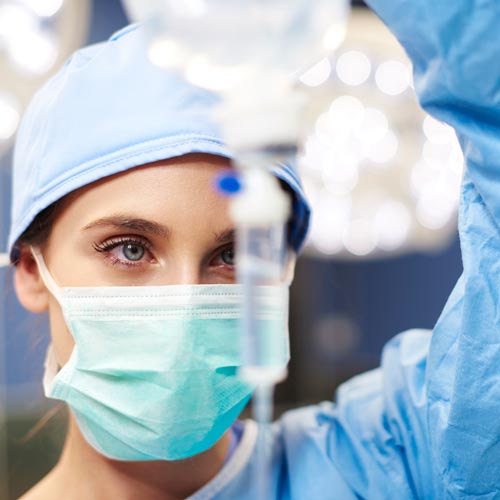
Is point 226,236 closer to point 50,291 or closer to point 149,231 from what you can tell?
point 149,231

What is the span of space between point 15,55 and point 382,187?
5.35 feet

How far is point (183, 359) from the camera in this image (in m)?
1.06

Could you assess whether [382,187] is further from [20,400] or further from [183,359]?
[183,359]

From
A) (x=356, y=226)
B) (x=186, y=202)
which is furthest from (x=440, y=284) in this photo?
(x=186, y=202)

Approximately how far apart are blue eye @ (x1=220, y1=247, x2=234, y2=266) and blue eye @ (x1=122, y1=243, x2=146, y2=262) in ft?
0.44

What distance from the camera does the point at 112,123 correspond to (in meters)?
1.16

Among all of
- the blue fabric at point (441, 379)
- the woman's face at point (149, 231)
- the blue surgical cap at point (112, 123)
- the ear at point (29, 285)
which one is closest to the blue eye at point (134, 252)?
the woman's face at point (149, 231)

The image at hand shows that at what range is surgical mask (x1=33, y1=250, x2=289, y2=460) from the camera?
42.2 inches

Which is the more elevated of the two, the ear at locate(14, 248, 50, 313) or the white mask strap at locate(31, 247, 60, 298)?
the white mask strap at locate(31, 247, 60, 298)

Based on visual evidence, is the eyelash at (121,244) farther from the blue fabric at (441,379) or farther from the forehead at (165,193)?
the blue fabric at (441,379)

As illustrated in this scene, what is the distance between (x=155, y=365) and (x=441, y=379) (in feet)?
1.47

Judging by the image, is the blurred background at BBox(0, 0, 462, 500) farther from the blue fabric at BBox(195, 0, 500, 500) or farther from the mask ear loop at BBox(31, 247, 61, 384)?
the blue fabric at BBox(195, 0, 500, 500)

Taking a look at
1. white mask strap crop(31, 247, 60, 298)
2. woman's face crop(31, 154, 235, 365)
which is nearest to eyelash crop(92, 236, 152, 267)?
woman's face crop(31, 154, 235, 365)

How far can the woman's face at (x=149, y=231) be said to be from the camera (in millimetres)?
1098
